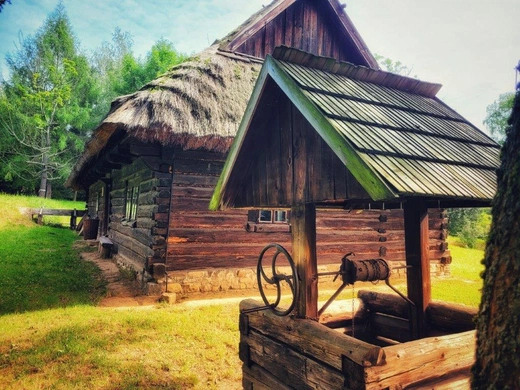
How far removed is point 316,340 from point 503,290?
1.59 meters

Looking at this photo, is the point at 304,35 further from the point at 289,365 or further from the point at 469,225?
the point at 469,225

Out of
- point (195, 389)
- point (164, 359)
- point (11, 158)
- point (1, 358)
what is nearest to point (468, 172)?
point (195, 389)

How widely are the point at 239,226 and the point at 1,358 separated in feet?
16.1

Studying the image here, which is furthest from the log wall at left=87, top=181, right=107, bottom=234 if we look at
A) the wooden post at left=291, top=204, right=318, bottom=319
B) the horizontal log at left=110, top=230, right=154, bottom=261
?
the wooden post at left=291, top=204, right=318, bottom=319

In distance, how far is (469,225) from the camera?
21984mm

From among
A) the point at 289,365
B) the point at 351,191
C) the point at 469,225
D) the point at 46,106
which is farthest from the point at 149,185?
the point at 46,106

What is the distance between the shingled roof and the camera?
6.69 feet

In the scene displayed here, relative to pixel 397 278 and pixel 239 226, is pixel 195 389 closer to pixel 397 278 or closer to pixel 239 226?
pixel 239 226

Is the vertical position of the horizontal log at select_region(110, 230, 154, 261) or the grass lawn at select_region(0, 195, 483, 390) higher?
the horizontal log at select_region(110, 230, 154, 261)

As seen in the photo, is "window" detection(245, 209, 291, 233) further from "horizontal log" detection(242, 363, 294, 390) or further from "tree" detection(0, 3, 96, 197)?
"tree" detection(0, 3, 96, 197)

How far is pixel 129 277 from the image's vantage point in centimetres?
843

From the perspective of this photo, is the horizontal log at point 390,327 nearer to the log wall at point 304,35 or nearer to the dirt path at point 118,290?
the dirt path at point 118,290

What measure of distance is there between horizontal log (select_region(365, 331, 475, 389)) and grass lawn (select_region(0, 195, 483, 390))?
7.22 feet

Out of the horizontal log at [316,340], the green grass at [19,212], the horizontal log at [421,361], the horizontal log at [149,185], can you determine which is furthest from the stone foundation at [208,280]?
the green grass at [19,212]
